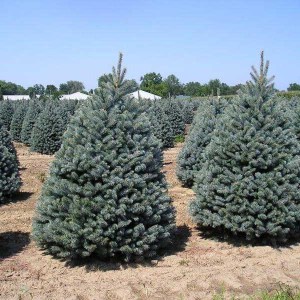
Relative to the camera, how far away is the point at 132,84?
5.98 metres

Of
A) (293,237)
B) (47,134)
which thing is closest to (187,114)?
(47,134)

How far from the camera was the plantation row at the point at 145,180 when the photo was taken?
214 inches

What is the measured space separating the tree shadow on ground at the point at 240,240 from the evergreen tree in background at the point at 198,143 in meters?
3.18

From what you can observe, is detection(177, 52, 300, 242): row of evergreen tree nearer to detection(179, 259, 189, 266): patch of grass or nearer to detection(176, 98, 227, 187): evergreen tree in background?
detection(179, 259, 189, 266): patch of grass

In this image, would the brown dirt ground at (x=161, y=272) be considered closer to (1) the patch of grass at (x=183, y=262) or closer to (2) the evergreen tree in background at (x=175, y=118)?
(1) the patch of grass at (x=183, y=262)

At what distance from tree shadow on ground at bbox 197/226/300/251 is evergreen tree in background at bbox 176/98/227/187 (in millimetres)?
3179

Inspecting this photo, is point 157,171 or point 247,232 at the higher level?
point 157,171

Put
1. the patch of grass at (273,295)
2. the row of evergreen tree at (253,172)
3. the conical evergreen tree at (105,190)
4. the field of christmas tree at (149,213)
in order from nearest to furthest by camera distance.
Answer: the patch of grass at (273,295)
the field of christmas tree at (149,213)
the conical evergreen tree at (105,190)
the row of evergreen tree at (253,172)

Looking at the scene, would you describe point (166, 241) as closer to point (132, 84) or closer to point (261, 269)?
point (261, 269)

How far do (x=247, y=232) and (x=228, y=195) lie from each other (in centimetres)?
58

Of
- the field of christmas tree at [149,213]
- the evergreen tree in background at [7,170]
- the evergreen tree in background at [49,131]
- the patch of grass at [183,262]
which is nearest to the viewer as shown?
the field of christmas tree at [149,213]

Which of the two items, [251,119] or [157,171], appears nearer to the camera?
[157,171]

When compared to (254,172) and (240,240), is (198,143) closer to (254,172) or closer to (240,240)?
(240,240)

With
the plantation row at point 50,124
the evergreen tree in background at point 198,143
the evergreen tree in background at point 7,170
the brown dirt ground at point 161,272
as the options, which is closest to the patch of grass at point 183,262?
the brown dirt ground at point 161,272
